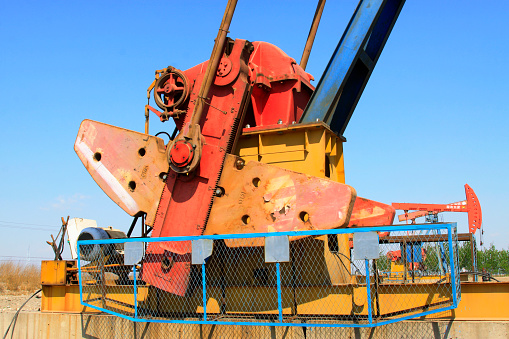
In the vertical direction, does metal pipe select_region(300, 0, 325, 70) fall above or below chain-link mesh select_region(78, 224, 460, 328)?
above

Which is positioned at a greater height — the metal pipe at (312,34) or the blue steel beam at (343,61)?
the metal pipe at (312,34)

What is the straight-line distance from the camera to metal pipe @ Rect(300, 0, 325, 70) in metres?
9.96

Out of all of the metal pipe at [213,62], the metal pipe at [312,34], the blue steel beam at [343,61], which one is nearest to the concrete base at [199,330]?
the metal pipe at [213,62]

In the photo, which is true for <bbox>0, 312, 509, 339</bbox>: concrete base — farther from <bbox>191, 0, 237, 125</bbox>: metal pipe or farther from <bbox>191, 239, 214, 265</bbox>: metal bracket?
<bbox>191, 0, 237, 125</bbox>: metal pipe

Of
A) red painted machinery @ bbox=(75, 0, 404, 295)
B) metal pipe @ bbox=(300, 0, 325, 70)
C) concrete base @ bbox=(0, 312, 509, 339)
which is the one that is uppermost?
metal pipe @ bbox=(300, 0, 325, 70)

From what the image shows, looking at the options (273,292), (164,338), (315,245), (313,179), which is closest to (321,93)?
(313,179)

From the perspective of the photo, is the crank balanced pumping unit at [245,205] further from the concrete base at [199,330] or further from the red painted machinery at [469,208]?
the red painted machinery at [469,208]

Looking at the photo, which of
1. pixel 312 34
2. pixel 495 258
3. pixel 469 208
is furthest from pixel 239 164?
pixel 495 258

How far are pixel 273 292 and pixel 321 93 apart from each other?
3.19m

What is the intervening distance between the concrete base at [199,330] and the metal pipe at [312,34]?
5.49 meters

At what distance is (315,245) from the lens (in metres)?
7.04

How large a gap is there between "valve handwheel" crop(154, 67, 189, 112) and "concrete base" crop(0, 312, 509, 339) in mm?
3355

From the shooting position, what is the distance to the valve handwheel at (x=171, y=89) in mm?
7766

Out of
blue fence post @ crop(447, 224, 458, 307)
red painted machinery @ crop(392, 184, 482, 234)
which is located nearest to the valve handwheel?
blue fence post @ crop(447, 224, 458, 307)
